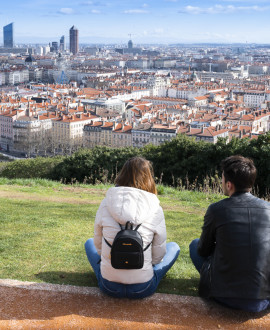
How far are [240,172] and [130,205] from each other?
0.69m

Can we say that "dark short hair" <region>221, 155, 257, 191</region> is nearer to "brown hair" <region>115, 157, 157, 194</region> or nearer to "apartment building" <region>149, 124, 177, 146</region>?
"brown hair" <region>115, 157, 157, 194</region>

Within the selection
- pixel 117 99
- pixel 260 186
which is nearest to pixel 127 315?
pixel 260 186

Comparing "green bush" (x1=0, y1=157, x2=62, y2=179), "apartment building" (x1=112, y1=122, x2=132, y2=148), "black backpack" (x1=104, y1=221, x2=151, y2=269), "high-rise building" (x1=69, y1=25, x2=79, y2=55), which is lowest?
"apartment building" (x1=112, y1=122, x2=132, y2=148)

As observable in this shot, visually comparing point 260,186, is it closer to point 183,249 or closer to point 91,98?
point 183,249

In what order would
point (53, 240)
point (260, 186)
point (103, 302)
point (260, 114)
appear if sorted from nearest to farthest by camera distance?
point (103, 302), point (53, 240), point (260, 186), point (260, 114)

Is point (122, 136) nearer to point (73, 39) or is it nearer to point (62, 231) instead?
point (62, 231)

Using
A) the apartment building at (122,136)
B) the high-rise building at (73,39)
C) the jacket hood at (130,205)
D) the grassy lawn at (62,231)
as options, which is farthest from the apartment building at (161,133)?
the high-rise building at (73,39)

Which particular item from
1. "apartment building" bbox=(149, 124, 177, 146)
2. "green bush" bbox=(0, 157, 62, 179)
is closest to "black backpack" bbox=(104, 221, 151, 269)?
"green bush" bbox=(0, 157, 62, 179)

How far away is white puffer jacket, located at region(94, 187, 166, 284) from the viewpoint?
3.17 meters

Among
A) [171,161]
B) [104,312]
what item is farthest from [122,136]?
[104,312]

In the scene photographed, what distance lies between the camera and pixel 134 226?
3180 mm

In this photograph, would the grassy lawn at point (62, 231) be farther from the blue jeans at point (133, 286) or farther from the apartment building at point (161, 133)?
the apartment building at point (161, 133)

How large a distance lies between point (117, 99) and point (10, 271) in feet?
202

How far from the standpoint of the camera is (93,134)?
158 feet
